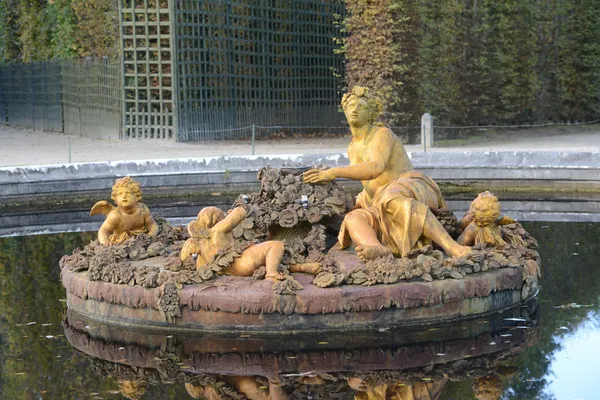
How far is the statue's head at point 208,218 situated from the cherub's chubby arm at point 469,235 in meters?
2.08

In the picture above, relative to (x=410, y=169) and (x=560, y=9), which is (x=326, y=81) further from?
(x=410, y=169)

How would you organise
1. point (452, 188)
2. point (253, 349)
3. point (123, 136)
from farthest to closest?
point (123, 136) < point (452, 188) < point (253, 349)

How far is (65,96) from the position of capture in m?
28.2

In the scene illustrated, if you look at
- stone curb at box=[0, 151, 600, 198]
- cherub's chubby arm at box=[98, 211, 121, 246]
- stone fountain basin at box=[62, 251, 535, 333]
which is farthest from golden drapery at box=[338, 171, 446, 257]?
stone curb at box=[0, 151, 600, 198]

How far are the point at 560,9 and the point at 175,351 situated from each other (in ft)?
76.1

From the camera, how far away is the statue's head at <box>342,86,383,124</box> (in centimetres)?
933

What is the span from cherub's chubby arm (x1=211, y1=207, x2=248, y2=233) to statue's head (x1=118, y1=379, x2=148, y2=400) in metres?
1.65

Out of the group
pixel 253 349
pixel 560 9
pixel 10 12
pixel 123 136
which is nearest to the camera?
pixel 253 349

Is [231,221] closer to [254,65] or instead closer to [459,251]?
[459,251]

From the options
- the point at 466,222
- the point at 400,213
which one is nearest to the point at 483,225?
the point at 466,222

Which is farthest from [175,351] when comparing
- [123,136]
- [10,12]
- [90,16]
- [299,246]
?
[10,12]

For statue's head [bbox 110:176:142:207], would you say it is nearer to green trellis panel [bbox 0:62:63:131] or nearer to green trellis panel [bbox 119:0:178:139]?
green trellis panel [bbox 119:0:178:139]

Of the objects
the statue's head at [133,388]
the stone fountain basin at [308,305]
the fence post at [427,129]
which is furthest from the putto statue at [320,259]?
the fence post at [427,129]

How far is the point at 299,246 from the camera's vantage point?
9070 mm
